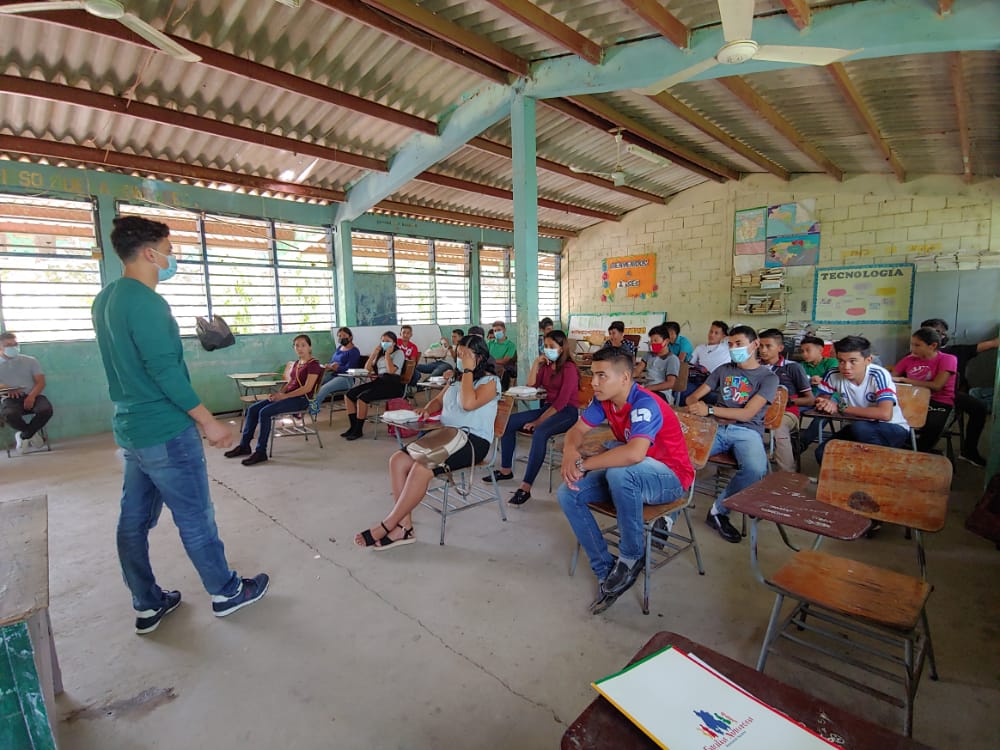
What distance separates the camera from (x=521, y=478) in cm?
411

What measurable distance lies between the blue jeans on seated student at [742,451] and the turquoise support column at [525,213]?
245 centimetres

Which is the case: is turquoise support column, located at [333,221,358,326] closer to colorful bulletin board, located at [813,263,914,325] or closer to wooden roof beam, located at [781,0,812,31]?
wooden roof beam, located at [781,0,812,31]

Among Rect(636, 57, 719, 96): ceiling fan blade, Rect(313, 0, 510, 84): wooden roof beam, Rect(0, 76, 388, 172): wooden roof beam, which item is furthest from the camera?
Rect(0, 76, 388, 172): wooden roof beam

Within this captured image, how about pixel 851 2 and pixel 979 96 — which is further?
pixel 979 96

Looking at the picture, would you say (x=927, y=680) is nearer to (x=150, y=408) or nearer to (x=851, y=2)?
(x=150, y=408)

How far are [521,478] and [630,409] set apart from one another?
1941 mm

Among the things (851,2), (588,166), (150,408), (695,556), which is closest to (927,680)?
(695,556)

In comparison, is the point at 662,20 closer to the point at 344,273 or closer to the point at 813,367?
the point at 813,367

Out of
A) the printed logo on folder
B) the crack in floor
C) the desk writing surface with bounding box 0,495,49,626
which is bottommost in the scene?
the crack in floor

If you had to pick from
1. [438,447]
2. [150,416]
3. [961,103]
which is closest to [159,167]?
[150,416]

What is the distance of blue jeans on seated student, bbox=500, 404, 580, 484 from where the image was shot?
3.67 meters

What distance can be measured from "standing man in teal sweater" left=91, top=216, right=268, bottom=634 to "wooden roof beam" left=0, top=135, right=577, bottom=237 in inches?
188

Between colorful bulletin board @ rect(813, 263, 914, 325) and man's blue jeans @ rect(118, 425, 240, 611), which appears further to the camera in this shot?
colorful bulletin board @ rect(813, 263, 914, 325)

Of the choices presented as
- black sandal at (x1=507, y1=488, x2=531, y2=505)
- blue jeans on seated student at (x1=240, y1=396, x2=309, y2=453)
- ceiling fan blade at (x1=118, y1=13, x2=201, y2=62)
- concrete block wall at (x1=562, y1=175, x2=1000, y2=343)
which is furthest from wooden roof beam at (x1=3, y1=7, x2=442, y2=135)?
concrete block wall at (x1=562, y1=175, x2=1000, y2=343)
